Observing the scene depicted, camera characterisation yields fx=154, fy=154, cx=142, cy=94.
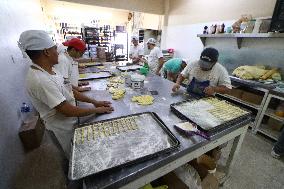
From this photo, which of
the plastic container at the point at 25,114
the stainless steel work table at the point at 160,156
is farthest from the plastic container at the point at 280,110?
the plastic container at the point at 25,114

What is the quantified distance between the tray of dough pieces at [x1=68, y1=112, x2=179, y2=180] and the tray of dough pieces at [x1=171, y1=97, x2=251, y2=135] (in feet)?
0.87

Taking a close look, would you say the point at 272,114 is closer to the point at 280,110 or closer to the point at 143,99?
the point at 280,110

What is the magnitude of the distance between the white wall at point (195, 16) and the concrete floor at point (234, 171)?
2539 mm

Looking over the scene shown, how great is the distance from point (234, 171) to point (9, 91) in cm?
307

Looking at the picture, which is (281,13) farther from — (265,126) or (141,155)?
(141,155)

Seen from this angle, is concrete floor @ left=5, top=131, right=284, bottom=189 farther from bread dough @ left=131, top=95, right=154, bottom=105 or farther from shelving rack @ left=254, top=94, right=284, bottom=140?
bread dough @ left=131, top=95, right=154, bottom=105

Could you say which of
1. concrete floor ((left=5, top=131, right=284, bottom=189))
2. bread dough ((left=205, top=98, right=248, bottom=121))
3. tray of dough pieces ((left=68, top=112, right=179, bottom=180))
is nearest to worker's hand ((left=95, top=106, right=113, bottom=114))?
tray of dough pieces ((left=68, top=112, right=179, bottom=180))

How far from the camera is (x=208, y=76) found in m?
1.92

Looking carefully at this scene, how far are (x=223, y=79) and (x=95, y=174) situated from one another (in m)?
1.76

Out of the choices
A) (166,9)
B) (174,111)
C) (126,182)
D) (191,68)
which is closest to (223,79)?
(191,68)

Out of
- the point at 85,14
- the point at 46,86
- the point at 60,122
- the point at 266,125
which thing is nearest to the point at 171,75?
the point at 266,125

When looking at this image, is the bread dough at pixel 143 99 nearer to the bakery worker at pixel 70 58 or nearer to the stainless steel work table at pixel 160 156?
the stainless steel work table at pixel 160 156

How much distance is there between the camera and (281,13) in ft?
8.06

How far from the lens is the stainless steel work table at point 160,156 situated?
2.48 feet
